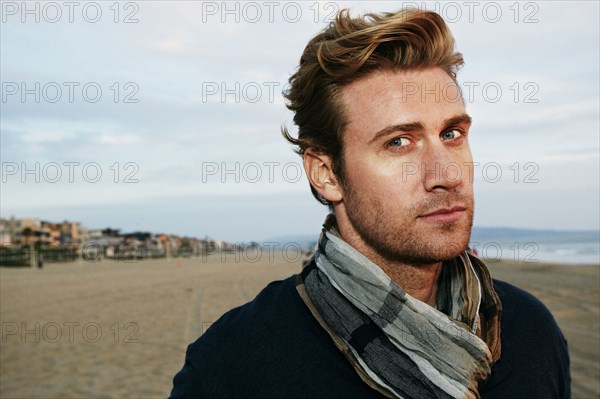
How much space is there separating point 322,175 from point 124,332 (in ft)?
34.4

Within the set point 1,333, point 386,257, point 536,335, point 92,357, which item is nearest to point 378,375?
point 386,257

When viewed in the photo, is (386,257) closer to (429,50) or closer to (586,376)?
(429,50)

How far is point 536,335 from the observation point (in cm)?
197

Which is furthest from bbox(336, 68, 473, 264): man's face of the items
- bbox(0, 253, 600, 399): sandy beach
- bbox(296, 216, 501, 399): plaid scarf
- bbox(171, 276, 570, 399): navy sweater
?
bbox(0, 253, 600, 399): sandy beach

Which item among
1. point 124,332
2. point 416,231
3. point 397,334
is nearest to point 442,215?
point 416,231

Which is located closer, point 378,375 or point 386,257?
point 378,375

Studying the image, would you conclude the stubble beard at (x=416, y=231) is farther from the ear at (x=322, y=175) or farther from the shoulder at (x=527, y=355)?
the shoulder at (x=527, y=355)

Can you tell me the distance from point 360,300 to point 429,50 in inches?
37.7

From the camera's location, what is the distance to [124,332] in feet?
37.3

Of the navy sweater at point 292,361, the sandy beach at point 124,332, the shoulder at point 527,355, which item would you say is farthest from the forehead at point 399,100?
the sandy beach at point 124,332

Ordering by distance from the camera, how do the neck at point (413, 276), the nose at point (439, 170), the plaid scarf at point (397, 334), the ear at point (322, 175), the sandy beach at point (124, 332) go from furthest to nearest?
the sandy beach at point (124, 332) → the ear at point (322, 175) → the neck at point (413, 276) → the nose at point (439, 170) → the plaid scarf at point (397, 334)

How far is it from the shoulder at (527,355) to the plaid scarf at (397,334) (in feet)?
0.30

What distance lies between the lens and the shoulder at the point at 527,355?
179 cm

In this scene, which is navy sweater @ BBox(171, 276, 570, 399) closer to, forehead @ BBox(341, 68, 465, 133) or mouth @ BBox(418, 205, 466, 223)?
mouth @ BBox(418, 205, 466, 223)
